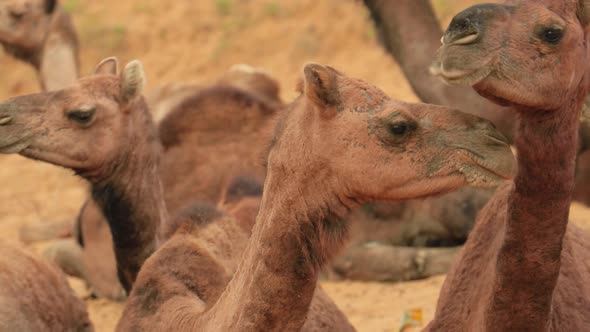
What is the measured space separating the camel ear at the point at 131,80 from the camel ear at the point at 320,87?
218cm

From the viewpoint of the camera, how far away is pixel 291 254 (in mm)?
3578

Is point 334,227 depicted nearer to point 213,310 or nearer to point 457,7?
point 213,310

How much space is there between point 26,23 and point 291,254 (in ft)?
22.4

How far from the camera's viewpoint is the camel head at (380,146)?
3.48 metres

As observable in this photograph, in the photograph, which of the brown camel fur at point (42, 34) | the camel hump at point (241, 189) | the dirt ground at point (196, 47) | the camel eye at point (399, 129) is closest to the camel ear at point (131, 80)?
the camel hump at point (241, 189)

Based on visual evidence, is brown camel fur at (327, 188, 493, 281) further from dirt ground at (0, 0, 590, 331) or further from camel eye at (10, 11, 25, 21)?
camel eye at (10, 11, 25, 21)

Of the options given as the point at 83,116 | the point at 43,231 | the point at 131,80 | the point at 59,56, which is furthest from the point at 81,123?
the point at 43,231

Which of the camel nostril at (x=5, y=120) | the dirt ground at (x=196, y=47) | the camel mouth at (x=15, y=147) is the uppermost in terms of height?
the camel nostril at (x=5, y=120)

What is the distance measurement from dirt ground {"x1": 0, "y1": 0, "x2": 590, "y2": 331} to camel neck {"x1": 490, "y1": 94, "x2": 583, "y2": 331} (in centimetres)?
742

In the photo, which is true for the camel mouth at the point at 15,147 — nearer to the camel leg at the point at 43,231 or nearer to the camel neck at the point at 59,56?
the camel neck at the point at 59,56

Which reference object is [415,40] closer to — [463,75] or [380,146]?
[380,146]

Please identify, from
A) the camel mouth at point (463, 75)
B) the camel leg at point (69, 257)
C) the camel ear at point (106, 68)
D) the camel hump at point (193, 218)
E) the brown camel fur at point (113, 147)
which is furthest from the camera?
the camel leg at point (69, 257)

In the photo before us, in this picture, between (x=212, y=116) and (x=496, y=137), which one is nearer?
(x=496, y=137)

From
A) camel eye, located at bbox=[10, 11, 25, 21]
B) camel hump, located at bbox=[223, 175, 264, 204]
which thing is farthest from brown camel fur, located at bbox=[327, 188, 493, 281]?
camel eye, located at bbox=[10, 11, 25, 21]
